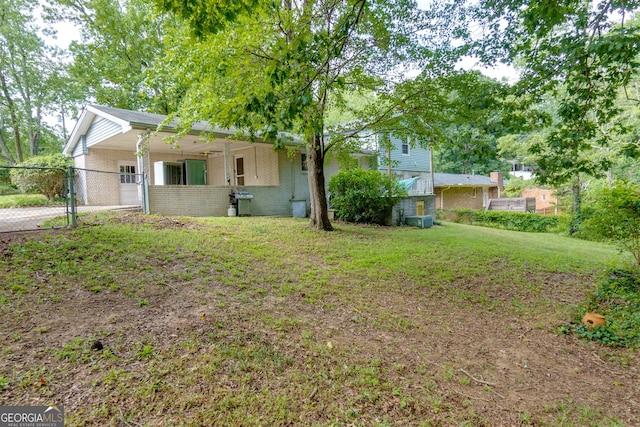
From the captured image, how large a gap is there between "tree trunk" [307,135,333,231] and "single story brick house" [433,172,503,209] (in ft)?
52.6

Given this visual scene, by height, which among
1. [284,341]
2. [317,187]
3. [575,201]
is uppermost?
[317,187]

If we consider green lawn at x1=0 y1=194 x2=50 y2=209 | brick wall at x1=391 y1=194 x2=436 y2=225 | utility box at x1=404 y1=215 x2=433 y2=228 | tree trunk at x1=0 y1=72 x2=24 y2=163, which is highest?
tree trunk at x1=0 y1=72 x2=24 y2=163

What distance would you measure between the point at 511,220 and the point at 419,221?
936 cm

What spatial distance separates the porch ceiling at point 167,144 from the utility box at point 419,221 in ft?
22.6

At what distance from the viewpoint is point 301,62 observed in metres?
3.63

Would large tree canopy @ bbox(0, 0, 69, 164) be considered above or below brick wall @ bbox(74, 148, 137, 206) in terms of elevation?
above

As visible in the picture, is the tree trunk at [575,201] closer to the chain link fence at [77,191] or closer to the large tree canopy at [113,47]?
the chain link fence at [77,191]

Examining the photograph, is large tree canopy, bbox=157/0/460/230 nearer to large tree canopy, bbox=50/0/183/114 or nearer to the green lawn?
the green lawn

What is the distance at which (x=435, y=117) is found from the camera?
8.02 meters

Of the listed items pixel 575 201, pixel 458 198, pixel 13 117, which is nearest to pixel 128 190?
pixel 13 117

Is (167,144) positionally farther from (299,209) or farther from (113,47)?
(113,47)

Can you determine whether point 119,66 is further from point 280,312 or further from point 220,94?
point 280,312

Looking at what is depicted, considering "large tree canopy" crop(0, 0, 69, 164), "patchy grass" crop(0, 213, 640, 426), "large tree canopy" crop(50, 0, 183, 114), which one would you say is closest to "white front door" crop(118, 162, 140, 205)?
"large tree canopy" crop(50, 0, 183, 114)

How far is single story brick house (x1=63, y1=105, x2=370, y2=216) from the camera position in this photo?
1027 centimetres
